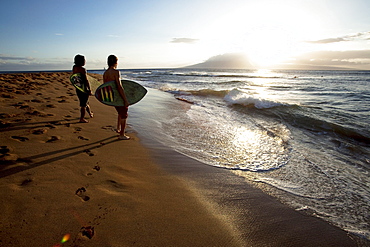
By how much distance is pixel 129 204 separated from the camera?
2088 mm

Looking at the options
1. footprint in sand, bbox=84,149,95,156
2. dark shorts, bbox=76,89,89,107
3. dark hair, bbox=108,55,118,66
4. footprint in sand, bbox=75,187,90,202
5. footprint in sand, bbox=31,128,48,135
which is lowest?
footprint in sand, bbox=75,187,90,202

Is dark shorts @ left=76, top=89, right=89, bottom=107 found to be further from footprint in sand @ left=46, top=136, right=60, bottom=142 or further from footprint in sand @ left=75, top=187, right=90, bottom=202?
footprint in sand @ left=75, top=187, right=90, bottom=202

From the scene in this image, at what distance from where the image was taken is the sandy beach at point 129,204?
1689 mm

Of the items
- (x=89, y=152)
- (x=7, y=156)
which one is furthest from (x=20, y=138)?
(x=89, y=152)

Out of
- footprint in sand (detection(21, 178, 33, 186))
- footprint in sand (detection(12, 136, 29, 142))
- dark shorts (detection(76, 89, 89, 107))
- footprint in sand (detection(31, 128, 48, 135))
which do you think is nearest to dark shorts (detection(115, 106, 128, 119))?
dark shorts (detection(76, 89, 89, 107))

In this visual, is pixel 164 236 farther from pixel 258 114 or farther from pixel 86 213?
pixel 258 114

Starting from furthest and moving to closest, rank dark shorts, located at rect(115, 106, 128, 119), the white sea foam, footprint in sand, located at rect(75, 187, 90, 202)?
the white sea foam, dark shorts, located at rect(115, 106, 128, 119), footprint in sand, located at rect(75, 187, 90, 202)

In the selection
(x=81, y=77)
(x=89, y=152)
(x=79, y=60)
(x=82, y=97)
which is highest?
(x=79, y=60)

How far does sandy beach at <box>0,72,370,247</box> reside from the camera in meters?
1.69

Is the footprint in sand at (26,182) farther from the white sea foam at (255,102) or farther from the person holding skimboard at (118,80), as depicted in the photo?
the white sea foam at (255,102)

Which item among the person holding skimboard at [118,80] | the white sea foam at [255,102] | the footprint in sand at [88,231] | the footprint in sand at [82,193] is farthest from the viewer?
the white sea foam at [255,102]

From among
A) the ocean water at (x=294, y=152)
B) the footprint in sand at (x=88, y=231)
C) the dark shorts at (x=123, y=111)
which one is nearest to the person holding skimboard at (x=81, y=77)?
the dark shorts at (x=123, y=111)

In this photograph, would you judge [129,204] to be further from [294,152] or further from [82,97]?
[82,97]

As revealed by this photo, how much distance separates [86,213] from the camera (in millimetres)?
1881
